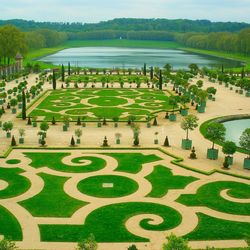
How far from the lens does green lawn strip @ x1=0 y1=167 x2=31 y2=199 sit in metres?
25.6

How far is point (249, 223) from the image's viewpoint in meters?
21.8

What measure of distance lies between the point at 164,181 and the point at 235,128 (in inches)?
831

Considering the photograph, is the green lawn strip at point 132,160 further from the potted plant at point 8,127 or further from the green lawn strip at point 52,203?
the potted plant at point 8,127

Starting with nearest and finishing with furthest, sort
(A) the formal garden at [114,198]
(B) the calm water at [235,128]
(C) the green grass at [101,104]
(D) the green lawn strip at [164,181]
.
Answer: (A) the formal garden at [114,198], (D) the green lawn strip at [164,181], (B) the calm water at [235,128], (C) the green grass at [101,104]

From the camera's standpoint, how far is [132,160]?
106ft

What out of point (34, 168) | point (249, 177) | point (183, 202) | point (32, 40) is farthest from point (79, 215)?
point (32, 40)

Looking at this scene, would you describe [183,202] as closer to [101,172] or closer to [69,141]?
→ [101,172]

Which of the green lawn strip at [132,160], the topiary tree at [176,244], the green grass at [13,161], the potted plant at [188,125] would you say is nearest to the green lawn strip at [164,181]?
the green lawn strip at [132,160]

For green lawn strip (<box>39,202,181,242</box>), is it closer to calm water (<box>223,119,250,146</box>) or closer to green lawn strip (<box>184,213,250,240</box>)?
green lawn strip (<box>184,213,250,240</box>)

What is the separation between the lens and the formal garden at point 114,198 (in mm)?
20875

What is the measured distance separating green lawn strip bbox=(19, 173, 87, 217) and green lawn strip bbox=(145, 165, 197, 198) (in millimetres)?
5084

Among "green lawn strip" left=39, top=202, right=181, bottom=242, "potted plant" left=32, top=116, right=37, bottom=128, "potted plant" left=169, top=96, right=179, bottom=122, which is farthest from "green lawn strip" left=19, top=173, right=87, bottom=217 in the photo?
"potted plant" left=169, top=96, right=179, bottom=122

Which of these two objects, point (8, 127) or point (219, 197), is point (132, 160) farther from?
point (8, 127)

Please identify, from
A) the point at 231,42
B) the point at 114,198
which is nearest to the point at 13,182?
the point at 114,198
